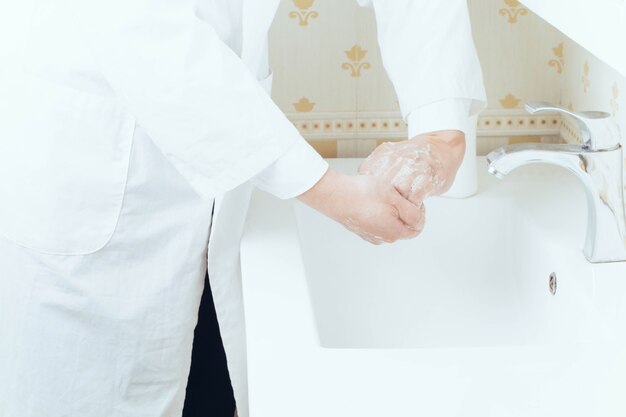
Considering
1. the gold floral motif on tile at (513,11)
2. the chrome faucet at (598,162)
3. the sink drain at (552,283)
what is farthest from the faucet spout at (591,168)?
the gold floral motif on tile at (513,11)

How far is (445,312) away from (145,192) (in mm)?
496

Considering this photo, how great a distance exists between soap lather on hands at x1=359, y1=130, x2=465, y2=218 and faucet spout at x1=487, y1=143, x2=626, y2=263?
0.12m

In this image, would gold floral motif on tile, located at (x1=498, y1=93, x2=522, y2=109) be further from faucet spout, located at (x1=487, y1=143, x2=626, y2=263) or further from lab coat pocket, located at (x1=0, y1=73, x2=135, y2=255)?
lab coat pocket, located at (x1=0, y1=73, x2=135, y2=255)

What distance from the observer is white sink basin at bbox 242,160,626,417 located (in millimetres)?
873

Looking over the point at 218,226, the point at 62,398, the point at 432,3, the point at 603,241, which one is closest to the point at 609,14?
the point at 603,241

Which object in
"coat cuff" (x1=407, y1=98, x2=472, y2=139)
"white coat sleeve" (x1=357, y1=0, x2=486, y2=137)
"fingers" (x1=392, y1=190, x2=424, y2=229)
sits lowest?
"fingers" (x1=392, y1=190, x2=424, y2=229)

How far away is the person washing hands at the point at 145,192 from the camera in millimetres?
1125

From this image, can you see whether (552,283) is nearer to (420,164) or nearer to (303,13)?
(420,164)

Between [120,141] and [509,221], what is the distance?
630 millimetres

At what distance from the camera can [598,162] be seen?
3.81 feet

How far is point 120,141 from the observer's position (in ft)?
4.02

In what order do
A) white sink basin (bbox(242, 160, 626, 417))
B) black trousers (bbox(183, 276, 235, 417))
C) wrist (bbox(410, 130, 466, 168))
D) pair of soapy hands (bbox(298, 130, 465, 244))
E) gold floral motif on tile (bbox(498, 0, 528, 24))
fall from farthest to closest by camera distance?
gold floral motif on tile (bbox(498, 0, 528, 24)) → black trousers (bbox(183, 276, 235, 417)) → wrist (bbox(410, 130, 466, 168)) → pair of soapy hands (bbox(298, 130, 465, 244)) → white sink basin (bbox(242, 160, 626, 417))

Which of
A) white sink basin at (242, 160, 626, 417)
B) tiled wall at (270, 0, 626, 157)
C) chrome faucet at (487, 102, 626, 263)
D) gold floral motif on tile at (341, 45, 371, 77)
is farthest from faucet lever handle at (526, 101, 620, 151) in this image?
gold floral motif on tile at (341, 45, 371, 77)

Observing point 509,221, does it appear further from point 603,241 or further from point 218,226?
point 218,226
